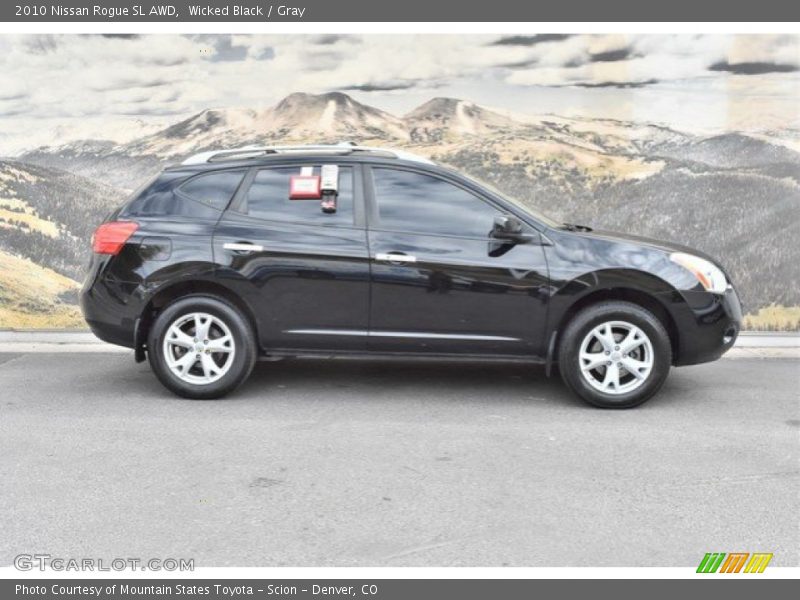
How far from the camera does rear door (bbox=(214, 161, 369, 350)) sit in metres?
6.58

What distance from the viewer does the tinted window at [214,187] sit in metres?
6.77

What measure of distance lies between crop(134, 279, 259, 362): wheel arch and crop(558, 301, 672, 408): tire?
2204 millimetres

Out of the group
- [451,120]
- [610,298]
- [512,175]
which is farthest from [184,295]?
[512,175]

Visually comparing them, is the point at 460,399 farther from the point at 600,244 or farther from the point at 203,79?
the point at 203,79

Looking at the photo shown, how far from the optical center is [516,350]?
661 centimetres

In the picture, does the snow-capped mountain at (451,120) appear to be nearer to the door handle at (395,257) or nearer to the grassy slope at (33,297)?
the door handle at (395,257)

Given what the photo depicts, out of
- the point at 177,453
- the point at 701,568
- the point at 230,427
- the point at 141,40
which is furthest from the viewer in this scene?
the point at 141,40

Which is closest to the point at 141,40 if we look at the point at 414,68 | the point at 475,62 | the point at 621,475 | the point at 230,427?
the point at 414,68

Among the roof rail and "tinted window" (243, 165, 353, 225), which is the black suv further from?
the roof rail

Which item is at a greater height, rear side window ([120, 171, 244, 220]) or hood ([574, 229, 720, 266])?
rear side window ([120, 171, 244, 220])

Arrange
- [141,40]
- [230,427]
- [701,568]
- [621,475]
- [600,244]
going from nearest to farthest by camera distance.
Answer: [701,568]
[621,475]
[230,427]
[600,244]
[141,40]

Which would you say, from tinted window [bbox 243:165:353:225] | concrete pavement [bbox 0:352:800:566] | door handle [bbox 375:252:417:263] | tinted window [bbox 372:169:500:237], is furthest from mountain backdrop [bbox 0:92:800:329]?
door handle [bbox 375:252:417:263]

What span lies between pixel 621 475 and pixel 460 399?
1812 millimetres

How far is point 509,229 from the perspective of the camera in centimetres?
651
